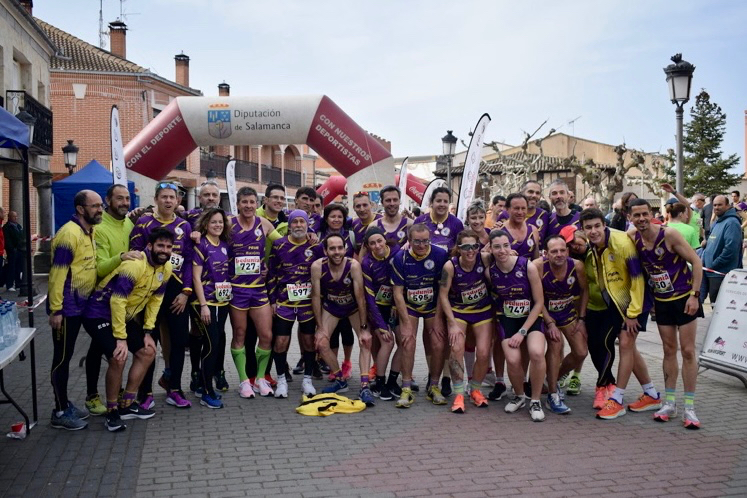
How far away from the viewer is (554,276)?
21.8ft

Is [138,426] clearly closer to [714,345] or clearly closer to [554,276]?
[554,276]

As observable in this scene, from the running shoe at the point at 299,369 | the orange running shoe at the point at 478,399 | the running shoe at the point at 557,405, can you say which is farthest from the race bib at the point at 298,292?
the running shoe at the point at 557,405

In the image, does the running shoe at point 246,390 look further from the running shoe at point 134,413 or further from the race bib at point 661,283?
the race bib at point 661,283

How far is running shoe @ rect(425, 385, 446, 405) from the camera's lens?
682 cm

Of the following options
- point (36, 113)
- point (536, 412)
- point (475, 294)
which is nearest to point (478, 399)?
point (536, 412)

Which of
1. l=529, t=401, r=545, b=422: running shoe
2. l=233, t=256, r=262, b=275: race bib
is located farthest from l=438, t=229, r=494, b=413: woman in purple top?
l=233, t=256, r=262, b=275: race bib

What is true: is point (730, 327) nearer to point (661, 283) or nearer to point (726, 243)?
point (661, 283)

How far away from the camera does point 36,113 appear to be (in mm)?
19703

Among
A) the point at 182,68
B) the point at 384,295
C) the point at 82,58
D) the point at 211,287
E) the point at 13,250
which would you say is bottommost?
the point at 384,295

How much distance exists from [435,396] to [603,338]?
171 cm

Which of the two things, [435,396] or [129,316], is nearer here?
[129,316]

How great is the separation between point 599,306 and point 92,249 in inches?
184

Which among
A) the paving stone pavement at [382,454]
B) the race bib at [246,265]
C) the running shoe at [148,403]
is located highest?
the race bib at [246,265]

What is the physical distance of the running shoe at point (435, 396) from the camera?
6.82 metres
